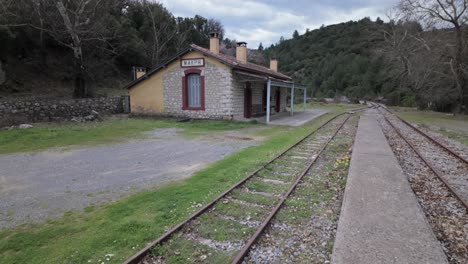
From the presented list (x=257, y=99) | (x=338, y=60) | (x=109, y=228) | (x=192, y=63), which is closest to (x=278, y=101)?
(x=257, y=99)

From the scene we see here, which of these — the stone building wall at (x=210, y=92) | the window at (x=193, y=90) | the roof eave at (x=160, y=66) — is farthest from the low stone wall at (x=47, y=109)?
the window at (x=193, y=90)

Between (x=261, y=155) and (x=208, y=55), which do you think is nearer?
(x=261, y=155)

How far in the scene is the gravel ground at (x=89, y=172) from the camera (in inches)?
175

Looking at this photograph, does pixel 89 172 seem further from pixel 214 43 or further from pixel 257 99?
pixel 257 99

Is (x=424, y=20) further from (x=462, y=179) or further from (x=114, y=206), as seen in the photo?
(x=114, y=206)

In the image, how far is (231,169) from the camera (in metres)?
6.45

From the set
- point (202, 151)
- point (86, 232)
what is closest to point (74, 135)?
point (202, 151)

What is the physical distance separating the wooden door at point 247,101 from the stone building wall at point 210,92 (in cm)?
212

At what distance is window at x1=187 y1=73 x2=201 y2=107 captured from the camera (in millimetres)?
16611

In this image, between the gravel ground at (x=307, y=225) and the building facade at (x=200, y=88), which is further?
the building facade at (x=200, y=88)

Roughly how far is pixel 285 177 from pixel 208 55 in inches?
450

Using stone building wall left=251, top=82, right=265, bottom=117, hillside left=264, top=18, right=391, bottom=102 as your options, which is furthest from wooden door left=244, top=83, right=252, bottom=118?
hillside left=264, top=18, right=391, bottom=102

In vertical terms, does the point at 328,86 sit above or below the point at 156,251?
above

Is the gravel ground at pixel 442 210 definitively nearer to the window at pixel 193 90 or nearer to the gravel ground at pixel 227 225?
the gravel ground at pixel 227 225
